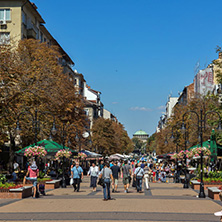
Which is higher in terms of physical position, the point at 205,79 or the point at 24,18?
the point at 24,18

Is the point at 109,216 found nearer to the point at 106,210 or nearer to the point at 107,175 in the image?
the point at 106,210

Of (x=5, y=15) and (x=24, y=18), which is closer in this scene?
(x=5, y=15)

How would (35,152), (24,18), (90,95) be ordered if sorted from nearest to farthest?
(35,152), (24,18), (90,95)

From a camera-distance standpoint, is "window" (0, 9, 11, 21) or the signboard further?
the signboard

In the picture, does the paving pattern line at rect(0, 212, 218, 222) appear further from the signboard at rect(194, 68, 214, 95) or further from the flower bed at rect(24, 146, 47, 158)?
the signboard at rect(194, 68, 214, 95)

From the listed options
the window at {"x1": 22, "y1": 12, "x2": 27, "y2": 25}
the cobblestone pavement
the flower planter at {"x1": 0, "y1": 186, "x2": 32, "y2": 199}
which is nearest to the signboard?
the window at {"x1": 22, "y1": 12, "x2": 27, "y2": 25}

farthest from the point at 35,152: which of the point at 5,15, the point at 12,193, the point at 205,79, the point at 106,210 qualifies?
the point at 205,79

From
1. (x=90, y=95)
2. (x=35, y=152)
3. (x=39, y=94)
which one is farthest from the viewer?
(x=90, y=95)

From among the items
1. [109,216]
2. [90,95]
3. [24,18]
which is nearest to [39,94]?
[24,18]

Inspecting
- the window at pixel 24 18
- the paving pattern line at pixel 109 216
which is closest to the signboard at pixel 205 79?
the window at pixel 24 18

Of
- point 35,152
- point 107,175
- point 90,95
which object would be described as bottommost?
point 107,175

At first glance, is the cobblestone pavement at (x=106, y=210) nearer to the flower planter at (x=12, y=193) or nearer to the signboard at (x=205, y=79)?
the flower planter at (x=12, y=193)

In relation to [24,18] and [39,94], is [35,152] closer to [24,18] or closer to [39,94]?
[39,94]

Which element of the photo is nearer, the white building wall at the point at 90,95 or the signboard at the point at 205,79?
the signboard at the point at 205,79
